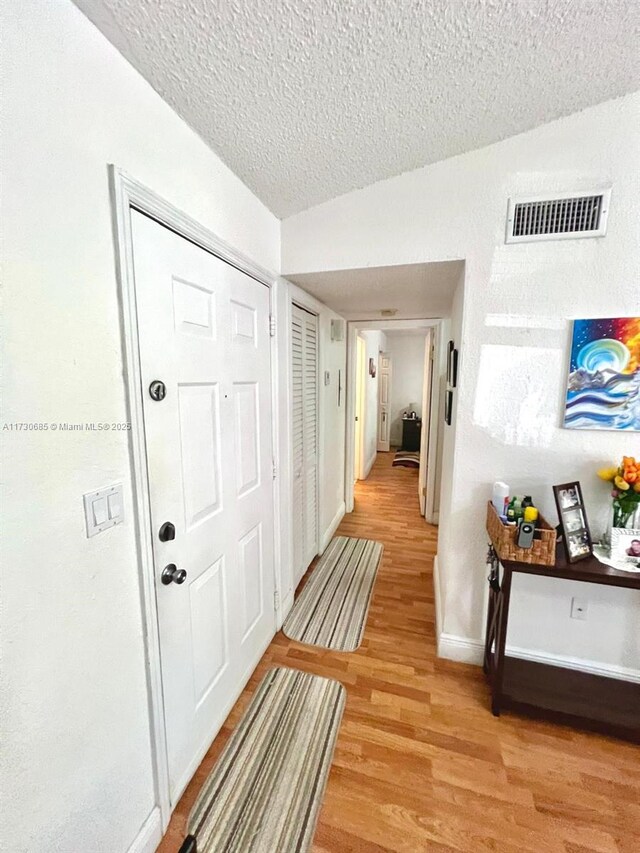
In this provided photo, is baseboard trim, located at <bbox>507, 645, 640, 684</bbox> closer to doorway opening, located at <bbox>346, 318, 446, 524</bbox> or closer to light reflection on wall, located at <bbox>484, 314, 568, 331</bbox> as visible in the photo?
light reflection on wall, located at <bbox>484, 314, 568, 331</bbox>

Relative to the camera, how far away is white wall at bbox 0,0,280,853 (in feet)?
2.25

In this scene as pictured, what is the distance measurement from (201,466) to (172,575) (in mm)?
371

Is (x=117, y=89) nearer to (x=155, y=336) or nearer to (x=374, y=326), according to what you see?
(x=155, y=336)

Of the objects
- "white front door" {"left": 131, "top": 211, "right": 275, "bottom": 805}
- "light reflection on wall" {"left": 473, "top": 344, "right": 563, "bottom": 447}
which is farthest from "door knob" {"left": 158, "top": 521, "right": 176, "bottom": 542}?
"light reflection on wall" {"left": 473, "top": 344, "right": 563, "bottom": 447}

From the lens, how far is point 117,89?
2.90 feet

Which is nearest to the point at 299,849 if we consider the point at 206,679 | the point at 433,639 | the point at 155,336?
the point at 206,679

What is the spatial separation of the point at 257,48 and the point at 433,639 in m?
2.58

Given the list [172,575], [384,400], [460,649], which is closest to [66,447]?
[172,575]

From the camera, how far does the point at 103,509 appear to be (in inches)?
35.3

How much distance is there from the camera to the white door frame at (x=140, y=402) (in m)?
0.91

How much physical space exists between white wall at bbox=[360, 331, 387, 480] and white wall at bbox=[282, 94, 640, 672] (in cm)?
290

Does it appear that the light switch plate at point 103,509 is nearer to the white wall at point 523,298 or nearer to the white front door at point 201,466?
the white front door at point 201,466

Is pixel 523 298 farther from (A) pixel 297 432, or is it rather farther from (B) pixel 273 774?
(B) pixel 273 774

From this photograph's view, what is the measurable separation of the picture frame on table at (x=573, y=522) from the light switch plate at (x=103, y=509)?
158cm
